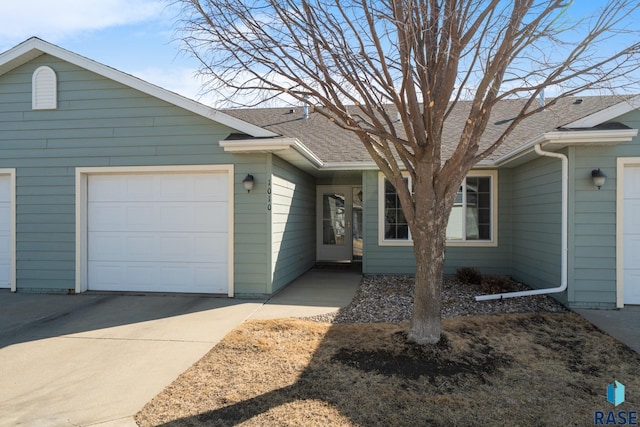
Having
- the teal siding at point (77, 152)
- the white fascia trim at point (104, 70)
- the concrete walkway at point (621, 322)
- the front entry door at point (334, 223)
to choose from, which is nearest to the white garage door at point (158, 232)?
the teal siding at point (77, 152)

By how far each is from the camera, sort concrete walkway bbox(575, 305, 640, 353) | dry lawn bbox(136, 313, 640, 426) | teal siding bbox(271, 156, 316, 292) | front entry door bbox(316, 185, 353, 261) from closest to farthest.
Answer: dry lawn bbox(136, 313, 640, 426) → concrete walkway bbox(575, 305, 640, 353) → teal siding bbox(271, 156, 316, 292) → front entry door bbox(316, 185, 353, 261)

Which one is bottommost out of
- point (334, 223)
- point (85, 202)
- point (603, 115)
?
point (334, 223)

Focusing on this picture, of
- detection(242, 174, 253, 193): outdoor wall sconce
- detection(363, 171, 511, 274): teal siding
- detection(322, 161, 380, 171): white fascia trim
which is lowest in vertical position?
detection(363, 171, 511, 274): teal siding

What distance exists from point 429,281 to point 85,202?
6.29 metres

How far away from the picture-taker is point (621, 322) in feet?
17.2

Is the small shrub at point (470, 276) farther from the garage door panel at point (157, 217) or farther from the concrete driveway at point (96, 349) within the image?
the garage door panel at point (157, 217)

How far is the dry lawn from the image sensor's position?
2.94 metres

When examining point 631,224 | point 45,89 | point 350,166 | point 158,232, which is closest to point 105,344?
point 158,232

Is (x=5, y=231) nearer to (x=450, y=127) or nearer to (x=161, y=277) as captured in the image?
(x=161, y=277)

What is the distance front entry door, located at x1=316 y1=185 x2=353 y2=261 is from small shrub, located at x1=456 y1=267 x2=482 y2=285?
401 centimetres

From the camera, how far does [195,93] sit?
4758mm

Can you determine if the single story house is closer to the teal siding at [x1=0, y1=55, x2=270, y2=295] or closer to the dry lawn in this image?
the teal siding at [x1=0, y1=55, x2=270, y2=295]

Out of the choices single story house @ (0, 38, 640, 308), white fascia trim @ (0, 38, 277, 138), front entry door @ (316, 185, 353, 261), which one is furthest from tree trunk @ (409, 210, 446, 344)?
front entry door @ (316, 185, 353, 261)

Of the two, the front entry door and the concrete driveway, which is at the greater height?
the front entry door
